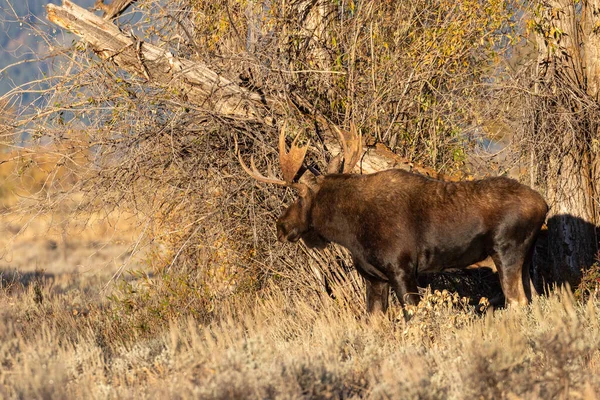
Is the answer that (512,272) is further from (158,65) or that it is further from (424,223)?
(158,65)

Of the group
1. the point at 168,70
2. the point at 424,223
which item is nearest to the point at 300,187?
the point at 424,223

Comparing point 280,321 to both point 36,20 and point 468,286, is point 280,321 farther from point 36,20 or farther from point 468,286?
point 36,20

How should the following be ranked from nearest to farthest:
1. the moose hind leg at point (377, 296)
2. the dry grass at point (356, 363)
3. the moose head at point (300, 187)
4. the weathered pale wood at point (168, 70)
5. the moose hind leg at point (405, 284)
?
the dry grass at point (356, 363) < the moose hind leg at point (405, 284) < the moose head at point (300, 187) < the moose hind leg at point (377, 296) < the weathered pale wood at point (168, 70)

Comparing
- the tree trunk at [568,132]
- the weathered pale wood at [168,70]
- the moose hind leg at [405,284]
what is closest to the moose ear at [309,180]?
the weathered pale wood at [168,70]

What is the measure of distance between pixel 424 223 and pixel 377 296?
104cm

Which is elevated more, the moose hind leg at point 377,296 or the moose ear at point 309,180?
the moose ear at point 309,180

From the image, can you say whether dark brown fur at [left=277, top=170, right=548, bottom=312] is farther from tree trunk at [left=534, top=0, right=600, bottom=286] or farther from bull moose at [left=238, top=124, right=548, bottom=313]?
tree trunk at [left=534, top=0, right=600, bottom=286]

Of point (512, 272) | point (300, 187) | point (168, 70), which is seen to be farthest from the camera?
point (168, 70)

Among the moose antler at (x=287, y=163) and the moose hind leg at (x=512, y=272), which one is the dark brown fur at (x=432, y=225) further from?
the moose antler at (x=287, y=163)

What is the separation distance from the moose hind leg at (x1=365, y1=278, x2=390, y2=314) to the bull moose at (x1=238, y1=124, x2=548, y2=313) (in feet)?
0.49

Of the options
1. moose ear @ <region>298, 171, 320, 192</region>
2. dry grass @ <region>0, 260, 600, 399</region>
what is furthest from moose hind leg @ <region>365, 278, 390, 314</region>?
moose ear @ <region>298, 171, 320, 192</region>

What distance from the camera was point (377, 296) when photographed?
8.44m

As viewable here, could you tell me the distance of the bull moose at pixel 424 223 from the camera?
782 cm

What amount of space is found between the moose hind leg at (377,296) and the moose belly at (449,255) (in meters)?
0.55
